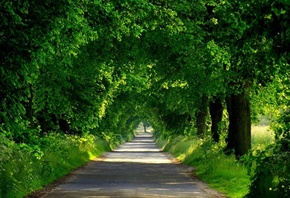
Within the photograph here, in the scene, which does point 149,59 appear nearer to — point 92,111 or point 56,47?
point 92,111

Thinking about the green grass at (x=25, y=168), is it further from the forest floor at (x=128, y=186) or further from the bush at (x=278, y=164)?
the bush at (x=278, y=164)

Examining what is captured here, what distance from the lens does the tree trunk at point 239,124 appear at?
101 ft

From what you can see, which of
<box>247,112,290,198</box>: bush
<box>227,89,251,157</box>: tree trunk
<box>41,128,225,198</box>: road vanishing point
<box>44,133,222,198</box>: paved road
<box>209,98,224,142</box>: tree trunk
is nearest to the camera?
<box>247,112,290,198</box>: bush

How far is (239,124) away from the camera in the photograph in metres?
31.1

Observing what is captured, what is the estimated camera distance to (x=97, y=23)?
20469 millimetres

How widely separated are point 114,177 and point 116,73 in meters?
5.26

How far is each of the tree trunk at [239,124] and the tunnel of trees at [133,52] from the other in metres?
0.05

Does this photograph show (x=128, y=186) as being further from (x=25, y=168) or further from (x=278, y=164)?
(x=278, y=164)

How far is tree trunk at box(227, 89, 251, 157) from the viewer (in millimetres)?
30891

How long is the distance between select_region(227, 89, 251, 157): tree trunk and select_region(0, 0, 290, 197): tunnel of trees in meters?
0.05

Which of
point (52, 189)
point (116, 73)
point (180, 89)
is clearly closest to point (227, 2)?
point (52, 189)

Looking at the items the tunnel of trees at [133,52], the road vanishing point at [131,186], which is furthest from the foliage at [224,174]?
the tunnel of trees at [133,52]

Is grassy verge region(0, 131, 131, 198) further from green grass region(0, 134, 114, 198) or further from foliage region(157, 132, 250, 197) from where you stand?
foliage region(157, 132, 250, 197)

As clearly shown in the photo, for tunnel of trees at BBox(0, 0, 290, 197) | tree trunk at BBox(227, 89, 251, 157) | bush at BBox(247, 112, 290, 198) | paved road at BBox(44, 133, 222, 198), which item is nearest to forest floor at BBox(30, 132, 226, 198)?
paved road at BBox(44, 133, 222, 198)
